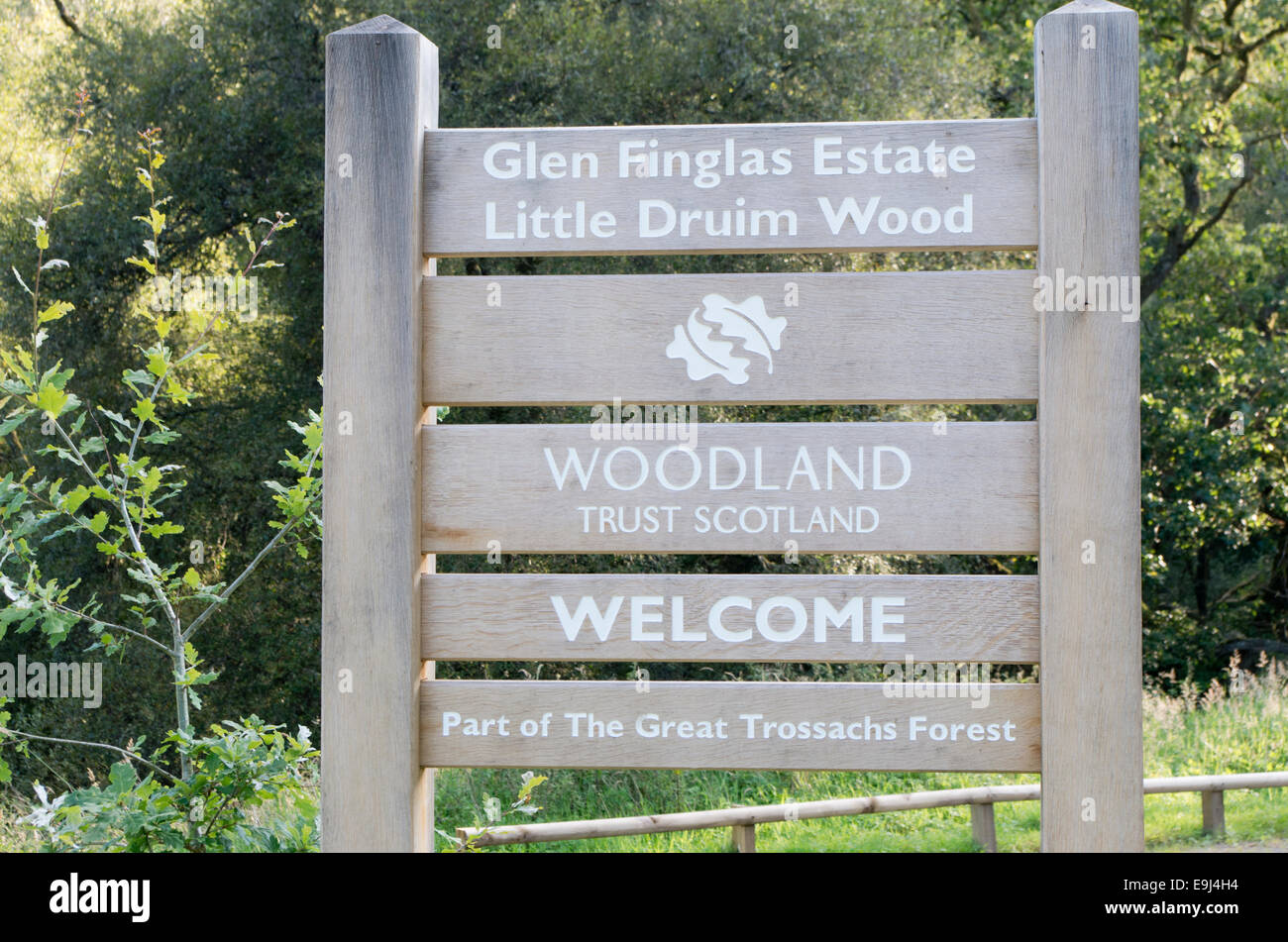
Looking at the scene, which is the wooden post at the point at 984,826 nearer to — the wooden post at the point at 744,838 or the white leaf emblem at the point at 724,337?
the wooden post at the point at 744,838

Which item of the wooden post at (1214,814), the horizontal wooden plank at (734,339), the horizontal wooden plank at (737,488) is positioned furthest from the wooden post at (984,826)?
the horizontal wooden plank at (734,339)

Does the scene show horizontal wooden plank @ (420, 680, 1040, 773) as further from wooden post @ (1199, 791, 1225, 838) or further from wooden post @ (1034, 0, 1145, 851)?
wooden post @ (1199, 791, 1225, 838)

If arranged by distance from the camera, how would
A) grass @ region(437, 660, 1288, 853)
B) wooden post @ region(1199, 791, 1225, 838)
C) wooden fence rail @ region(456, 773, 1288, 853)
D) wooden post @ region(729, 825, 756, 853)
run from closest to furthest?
wooden fence rail @ region(456, 773, 1288, 853)
wooden post @ region(729, 825, 756, 853)
grass @ region(437, 660, 1288, 853)
wooden post @ region(1199, 791, 1225, 838)

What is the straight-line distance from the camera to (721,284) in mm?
2801

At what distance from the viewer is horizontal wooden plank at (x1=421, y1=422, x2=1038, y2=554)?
273 cm

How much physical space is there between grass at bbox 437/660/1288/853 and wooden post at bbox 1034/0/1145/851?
11.8 ft

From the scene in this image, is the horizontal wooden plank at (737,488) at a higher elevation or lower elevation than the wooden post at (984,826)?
higher

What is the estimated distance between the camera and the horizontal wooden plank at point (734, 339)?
2.76 meters

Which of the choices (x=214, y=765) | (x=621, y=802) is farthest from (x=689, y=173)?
(x=621, y=802)

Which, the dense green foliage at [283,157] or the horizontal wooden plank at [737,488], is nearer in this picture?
the horizontal wooden plank at [737,488]

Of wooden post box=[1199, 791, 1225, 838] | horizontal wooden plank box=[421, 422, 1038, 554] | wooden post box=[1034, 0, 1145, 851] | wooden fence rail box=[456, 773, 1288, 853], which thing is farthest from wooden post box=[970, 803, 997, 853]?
horizontal wooden plank box=[421, 422, 1038, 554]

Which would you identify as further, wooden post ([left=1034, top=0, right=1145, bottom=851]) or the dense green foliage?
the dense green foliage

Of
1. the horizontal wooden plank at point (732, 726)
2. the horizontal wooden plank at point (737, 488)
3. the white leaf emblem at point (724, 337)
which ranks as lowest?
the horizontal wooden plank at point (732, 726)
